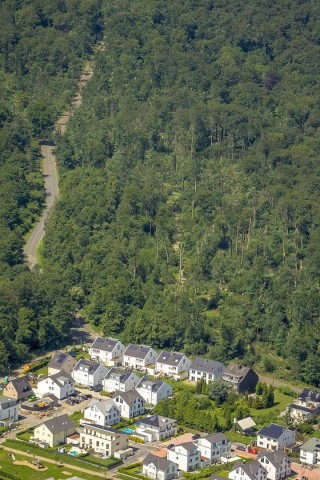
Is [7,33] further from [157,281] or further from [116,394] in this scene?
[116,394]

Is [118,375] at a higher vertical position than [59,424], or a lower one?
lower

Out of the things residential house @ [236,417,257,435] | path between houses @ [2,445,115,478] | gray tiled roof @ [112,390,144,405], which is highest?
path between houses @ [2,445,115,478]

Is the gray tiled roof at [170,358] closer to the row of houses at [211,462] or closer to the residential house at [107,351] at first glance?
the residential house at [107,351]

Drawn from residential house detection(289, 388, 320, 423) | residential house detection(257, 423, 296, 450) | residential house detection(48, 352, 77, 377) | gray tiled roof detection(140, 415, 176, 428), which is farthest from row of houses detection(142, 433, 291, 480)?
residential house detection(48, 352, 77, 377)

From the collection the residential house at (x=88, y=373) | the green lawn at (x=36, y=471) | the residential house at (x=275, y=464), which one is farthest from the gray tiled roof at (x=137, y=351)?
the residential house at (x=275, y=464)

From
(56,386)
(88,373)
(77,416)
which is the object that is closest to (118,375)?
(88,373)

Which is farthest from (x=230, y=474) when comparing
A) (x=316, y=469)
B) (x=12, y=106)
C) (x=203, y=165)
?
(x=12, y=106)

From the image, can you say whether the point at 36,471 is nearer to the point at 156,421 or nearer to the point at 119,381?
the point at 156,421

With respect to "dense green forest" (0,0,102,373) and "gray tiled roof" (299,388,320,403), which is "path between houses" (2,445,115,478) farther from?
"gray tiled roof" (299,388,320,403)
